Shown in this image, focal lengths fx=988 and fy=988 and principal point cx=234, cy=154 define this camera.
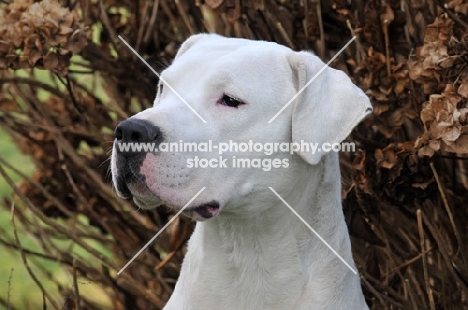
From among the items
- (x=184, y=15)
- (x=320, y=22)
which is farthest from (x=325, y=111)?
(x=184, y=15)

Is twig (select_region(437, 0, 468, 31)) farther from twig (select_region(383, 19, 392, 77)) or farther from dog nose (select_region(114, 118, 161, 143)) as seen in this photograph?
dog nose (select_region(114, 118, 161, 143))

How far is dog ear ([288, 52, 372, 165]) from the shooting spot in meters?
3.40

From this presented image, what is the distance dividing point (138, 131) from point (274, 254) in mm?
780

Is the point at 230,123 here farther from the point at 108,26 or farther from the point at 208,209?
the point at 108,26

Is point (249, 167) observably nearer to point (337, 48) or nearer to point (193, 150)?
point (193, 150)

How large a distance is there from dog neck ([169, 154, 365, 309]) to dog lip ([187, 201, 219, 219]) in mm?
213

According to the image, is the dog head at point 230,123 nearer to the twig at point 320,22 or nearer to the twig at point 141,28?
the twig at point 320,22

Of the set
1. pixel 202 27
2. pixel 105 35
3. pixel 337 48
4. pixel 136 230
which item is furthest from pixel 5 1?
pixel 337 48

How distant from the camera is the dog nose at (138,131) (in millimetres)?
→ 3109

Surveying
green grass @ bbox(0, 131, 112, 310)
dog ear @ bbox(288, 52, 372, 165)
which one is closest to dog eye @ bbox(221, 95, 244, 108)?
dog ear @ bbox(288, 52, 372, 165)

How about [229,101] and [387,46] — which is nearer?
[229,101]

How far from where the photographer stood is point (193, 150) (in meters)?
3.23

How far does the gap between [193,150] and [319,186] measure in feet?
1.92

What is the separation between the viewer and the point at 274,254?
3.58 m
